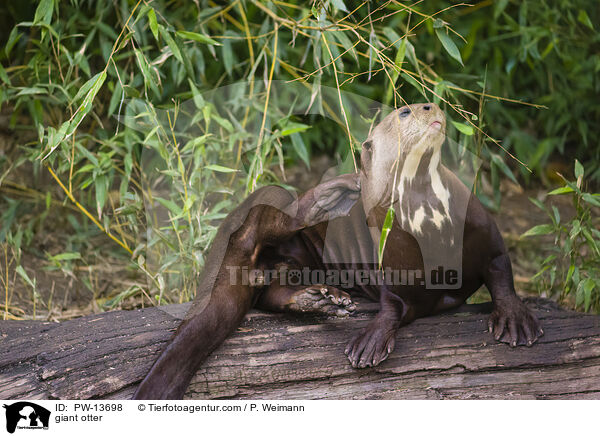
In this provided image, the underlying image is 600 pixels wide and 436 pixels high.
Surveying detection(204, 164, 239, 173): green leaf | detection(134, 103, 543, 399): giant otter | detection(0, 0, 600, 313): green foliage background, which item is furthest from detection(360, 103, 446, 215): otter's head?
detection(204, 164, 239, 173): green leaf

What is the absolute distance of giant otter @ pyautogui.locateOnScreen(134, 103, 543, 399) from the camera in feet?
4.93

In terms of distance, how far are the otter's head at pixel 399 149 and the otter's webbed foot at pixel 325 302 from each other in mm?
205

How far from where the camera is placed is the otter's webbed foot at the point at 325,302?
1.57m

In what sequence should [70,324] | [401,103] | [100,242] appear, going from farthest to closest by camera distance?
[100,242] → [70,324] → [401,103]

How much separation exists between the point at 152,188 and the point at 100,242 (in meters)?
0.66

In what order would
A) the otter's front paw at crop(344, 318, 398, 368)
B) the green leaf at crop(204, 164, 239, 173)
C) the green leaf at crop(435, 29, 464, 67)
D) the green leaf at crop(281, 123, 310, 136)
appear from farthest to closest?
the green leaf at crop(281, 123, 310, 136) < the green leaf at crop(204, 164, 239, 173) < the green leaf at crop(435, 29, 464, 67) < the otter's front paw at crop(344, 318, 398, 368)

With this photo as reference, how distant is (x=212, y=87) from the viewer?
8.35ft

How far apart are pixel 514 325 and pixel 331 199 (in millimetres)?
513

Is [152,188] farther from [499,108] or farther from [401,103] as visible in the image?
[499,108]

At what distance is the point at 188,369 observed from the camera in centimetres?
150

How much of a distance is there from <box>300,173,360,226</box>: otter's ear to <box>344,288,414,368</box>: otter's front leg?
0.22 m

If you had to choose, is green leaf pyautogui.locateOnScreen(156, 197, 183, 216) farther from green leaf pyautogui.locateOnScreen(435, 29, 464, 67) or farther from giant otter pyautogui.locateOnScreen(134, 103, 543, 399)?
green leaf pyautogui.locateOnScreen(435, 29, 464, 67)
